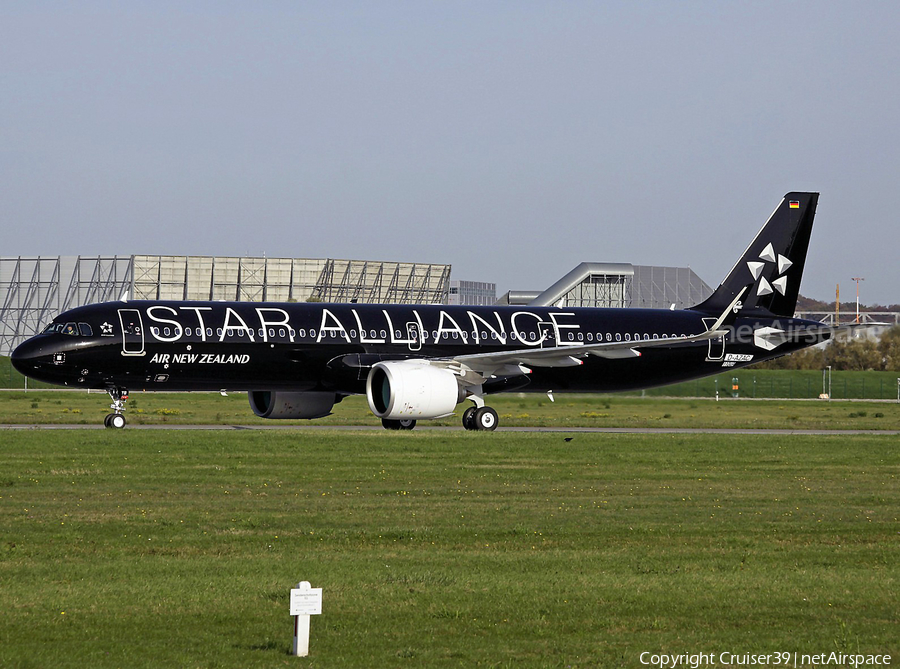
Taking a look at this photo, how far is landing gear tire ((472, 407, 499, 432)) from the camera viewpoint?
36250mm

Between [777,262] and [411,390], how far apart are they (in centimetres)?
1752

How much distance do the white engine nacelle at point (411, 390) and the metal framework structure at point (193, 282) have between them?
55932mm

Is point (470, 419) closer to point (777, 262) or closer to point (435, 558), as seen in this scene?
point (777, 262)

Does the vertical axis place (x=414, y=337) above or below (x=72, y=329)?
above

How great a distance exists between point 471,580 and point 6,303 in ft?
313

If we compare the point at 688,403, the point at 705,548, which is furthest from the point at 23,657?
the point at 688,403

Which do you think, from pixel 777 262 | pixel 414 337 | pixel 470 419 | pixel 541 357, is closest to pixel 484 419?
pixel 470 419

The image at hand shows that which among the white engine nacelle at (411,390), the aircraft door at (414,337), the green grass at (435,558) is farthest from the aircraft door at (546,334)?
the green grass at (435,558)

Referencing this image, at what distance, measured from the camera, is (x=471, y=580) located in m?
12.4

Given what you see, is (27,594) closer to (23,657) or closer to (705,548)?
(23,657)

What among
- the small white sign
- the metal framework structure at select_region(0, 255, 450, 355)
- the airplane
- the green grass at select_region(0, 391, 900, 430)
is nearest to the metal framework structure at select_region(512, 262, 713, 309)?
the metal framework structure at select_region(0, 255, 450, 355)

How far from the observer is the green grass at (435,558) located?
9695mm

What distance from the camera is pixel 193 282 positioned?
91812 millimetres

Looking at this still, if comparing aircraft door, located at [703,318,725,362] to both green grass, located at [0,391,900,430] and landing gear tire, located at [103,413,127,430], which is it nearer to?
green grass, located at [0,391,900,430]
